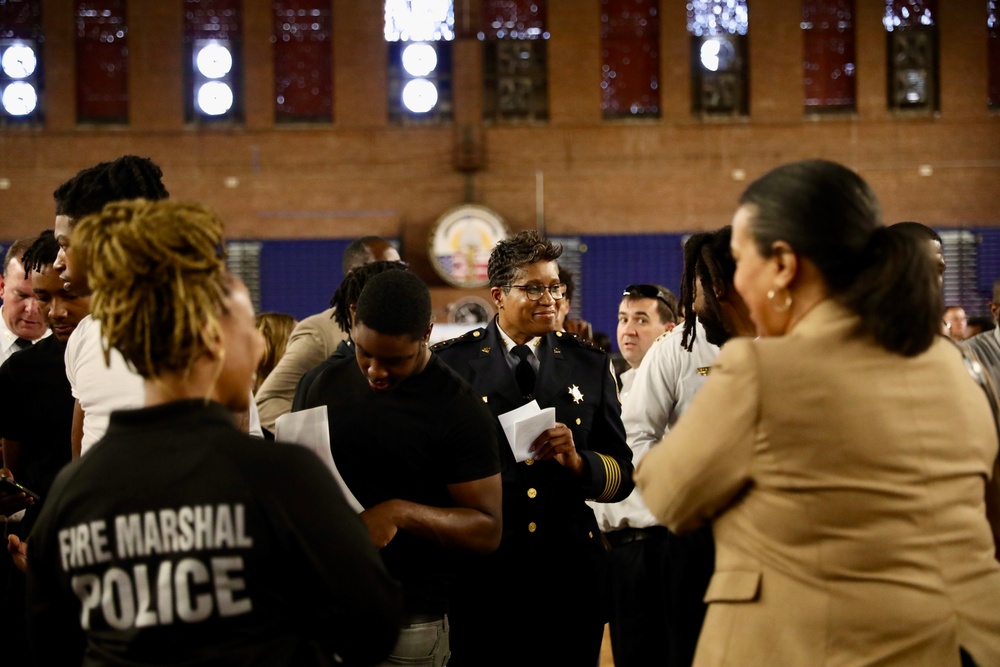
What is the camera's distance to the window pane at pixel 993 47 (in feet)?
46.1

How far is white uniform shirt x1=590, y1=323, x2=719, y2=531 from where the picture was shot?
11.0ft

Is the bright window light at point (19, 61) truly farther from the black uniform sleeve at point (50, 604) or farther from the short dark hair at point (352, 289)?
the black uniform sleeve at point (50, 604)

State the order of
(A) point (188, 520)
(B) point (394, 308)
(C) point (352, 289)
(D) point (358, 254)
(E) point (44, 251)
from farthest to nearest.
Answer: (D) point (358, 254), (C) point (352, 289), (E) point (44, 251), (B) point (394, 308), (A) point (188, 520)

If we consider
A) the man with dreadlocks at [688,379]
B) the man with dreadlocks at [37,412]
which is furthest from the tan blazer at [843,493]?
the man with dreadlocks at [37,412]

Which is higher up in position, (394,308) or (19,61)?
(19,61)

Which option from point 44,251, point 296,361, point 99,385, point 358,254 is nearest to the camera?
point 99,385

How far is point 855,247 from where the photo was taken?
1691mm

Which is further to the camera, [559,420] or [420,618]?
[559,420]

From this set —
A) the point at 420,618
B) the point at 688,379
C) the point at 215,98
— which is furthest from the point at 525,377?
the point at 215,98

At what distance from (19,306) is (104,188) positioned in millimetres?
2385

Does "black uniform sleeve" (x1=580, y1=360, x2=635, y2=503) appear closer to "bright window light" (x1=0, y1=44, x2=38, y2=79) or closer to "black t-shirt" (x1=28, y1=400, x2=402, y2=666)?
Answer: "black t-shirt" (x1=28, y1=400, x2=402, y2=666)

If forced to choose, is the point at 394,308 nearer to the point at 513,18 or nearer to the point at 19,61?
the point at 513,18

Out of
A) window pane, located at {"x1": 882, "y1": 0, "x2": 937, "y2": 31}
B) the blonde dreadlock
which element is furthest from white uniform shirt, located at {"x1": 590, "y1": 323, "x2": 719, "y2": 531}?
window pane, located at {"x1": 882, "y1": 0, "x2": 937, "y2": 31}

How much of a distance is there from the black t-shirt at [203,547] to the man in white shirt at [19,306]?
3214 mm
